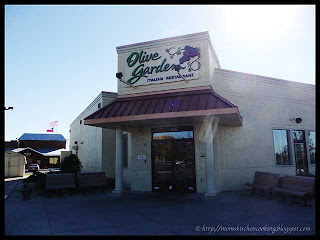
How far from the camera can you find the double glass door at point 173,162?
11.4 metres

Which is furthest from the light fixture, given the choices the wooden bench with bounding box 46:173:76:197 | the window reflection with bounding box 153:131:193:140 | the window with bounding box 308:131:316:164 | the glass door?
the window with bounding box 308:131:316:164

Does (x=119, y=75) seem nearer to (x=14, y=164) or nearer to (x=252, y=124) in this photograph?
(x=252, y=124)

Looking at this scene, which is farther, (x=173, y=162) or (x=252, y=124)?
(x=252, y=124)

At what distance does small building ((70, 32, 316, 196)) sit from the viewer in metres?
10.5

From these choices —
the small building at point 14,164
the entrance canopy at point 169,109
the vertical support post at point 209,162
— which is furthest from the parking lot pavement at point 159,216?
the small building at point 14,164

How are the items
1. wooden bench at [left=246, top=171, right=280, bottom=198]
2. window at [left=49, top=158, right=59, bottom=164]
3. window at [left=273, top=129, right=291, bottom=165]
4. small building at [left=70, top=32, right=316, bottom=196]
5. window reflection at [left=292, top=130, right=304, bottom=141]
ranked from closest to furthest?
wooden bench at [left=246, top=171, right=280, bottom=198]
small building at [left=70, top=32, right=316, bottom=196]
window at [left=273, top=129, right=291, bottom=165]
window reflection at [left=292, top=130, right=304, bottom=141]
window at [left=49, top=158, right=59, bottom=164]

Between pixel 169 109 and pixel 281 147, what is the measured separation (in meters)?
7.66

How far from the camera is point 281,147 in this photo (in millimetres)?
13852

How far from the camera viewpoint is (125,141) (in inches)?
564

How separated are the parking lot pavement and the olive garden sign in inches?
210

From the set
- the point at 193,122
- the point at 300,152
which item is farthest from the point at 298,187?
the point at 300,152

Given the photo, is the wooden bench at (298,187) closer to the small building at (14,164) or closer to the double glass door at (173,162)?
the double glass door at (173,162)

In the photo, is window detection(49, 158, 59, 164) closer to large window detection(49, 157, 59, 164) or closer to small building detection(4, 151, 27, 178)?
large window detection(49, 157, 59, 164)
